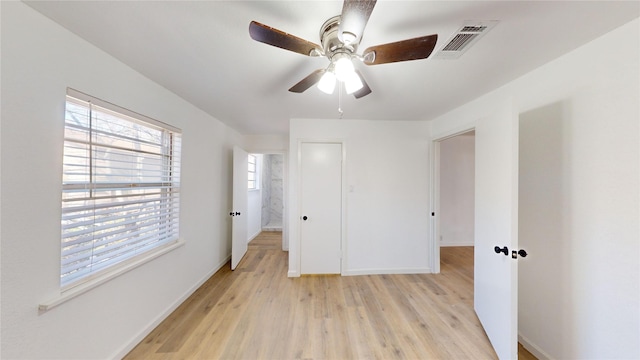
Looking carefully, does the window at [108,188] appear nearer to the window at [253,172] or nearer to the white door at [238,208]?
the white door at [238,208]

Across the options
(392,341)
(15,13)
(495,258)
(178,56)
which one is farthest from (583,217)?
(15,13)

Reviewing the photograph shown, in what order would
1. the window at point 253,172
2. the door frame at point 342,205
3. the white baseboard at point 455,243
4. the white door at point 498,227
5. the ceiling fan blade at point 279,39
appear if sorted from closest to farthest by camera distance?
the ceiling fan blade at point 279,39
the white door at point 498,227
the door frame at point 342,205
the white baseboard at point 455,243
the window at point 253,172

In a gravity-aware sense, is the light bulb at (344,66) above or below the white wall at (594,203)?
above

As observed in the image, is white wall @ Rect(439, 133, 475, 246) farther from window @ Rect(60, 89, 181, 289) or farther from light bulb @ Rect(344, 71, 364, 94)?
window @ Rect(60, 89, 181, 289)

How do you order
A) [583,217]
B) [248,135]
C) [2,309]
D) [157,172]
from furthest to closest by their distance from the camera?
1. [248,135]
2. [157,172]
3. [583,217]
4. [2,309]

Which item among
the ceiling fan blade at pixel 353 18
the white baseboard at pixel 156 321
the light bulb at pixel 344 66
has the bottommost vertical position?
the white baseboard at pixel 156 321

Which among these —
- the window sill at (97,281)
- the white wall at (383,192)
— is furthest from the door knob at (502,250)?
the window sill at (97,281)

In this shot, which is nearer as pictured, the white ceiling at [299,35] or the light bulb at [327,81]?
the white ceiling at [299,35]

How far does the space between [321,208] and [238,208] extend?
142 centimetres

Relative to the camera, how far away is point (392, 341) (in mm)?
1808

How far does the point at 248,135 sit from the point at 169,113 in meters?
2.09

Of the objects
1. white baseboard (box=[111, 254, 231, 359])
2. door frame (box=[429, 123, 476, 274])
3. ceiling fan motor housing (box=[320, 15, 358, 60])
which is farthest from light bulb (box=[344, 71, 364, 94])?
white baseboard (box=[111, 254, 231, 359])

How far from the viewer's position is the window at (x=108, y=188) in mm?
1321

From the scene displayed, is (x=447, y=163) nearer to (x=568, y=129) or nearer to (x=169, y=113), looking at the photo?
(x=568, y=129)
